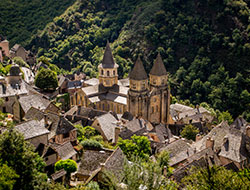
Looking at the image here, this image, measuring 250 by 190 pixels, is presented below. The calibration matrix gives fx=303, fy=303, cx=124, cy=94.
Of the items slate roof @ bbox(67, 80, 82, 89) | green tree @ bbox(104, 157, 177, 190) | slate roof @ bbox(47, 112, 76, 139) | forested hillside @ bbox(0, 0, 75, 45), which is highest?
forested hillside @ bbox(0, 0, 75, 45)

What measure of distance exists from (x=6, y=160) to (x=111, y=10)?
398ft

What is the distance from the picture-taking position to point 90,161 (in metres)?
32.8

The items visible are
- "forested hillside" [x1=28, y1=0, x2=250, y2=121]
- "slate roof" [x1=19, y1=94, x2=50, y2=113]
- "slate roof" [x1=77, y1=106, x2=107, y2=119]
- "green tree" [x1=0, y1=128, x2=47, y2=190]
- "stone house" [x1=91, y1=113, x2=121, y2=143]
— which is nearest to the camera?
"green tree" [x1=0, y1=128, x2=47, y2=190]

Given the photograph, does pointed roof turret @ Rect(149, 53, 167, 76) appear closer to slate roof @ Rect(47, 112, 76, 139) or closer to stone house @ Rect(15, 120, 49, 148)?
slate roof @ Rect(47, 112, 76, 139)

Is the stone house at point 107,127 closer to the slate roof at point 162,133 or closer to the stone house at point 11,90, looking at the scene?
the slate roof at point 162,133

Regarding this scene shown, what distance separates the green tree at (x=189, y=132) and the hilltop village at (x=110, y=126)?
0.75ft

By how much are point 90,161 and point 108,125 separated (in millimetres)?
14028

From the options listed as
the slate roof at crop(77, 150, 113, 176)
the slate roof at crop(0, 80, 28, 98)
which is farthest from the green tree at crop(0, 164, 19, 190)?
the slate roof at crop(0, 80, 28, 98)

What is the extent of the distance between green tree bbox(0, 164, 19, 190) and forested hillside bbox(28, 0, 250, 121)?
69827 mm

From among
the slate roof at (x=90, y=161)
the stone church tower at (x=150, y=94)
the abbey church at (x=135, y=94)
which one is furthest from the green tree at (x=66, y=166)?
the stone church tower at (x=150, y=94)

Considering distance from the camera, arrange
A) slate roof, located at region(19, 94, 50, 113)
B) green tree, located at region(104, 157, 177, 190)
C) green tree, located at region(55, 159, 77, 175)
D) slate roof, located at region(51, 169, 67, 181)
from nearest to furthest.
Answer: green tree, located at region(104, 157, 177, 190) < slate roof, located at region(51, 169, 67, 181) < green tree, located at region(55, 159, 77, 175) < slate roof, located at region(19, 94, 50, 113)

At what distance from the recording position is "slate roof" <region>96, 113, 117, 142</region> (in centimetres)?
4478

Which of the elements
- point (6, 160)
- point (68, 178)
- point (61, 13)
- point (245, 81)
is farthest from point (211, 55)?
point (6, 160)

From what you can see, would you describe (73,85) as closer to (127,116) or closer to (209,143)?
(127,116)
